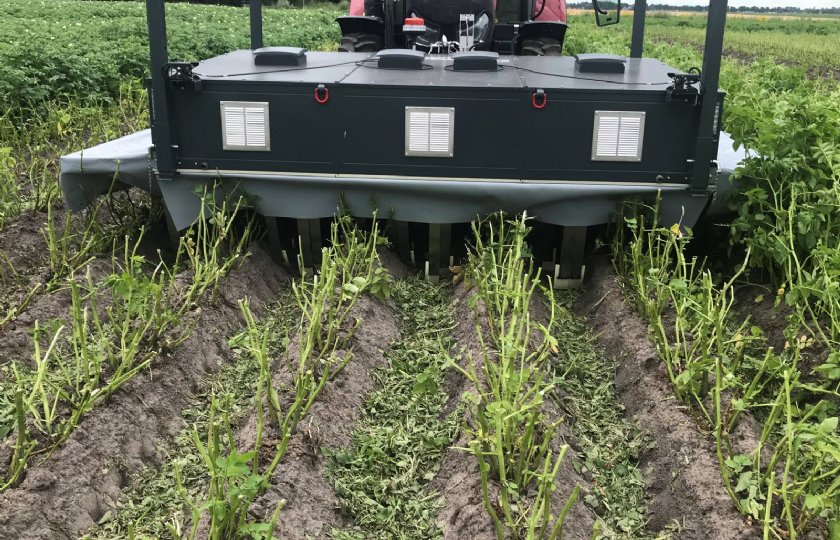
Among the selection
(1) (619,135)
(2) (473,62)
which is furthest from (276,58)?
(1) (619,135)

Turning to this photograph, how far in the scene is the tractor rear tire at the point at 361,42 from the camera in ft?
24.2

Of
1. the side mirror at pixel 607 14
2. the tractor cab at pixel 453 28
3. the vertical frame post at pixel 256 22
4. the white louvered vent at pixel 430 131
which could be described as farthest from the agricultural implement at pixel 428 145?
the tractor cab at pixel 453 28

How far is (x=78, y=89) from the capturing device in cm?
862

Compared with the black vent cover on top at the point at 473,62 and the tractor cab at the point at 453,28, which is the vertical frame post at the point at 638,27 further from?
the black vent cover on top at the point at 473,62

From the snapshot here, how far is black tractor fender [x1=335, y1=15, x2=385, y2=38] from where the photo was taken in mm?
7359

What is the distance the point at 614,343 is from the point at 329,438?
5.40ft

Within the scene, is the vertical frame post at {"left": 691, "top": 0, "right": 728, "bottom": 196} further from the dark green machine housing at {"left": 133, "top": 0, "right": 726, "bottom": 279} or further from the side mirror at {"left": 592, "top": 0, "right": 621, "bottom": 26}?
the side mirror at {"left": 592, "top": 0, "right": 621, "bottom": 26}

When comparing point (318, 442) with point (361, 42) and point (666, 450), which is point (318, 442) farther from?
point (361, 42)

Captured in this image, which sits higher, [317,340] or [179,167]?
[179,167]

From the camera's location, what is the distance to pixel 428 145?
4660 mm

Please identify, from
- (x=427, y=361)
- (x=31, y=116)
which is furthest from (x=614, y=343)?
(x=31, y=116)

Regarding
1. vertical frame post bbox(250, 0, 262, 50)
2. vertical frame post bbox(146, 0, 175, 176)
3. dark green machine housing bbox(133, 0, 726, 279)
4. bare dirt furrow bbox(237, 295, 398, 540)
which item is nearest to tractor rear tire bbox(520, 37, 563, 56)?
vertical frame post bbox(250, 0, 262, 50)

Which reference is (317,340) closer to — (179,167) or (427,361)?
(427,361)

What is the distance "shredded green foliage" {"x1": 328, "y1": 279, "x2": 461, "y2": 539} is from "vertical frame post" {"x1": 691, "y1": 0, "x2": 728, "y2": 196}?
1.64 metres
